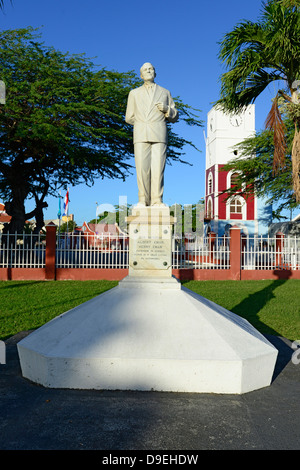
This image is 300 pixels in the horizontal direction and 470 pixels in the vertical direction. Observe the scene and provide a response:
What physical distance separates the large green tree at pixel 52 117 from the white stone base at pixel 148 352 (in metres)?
12.0

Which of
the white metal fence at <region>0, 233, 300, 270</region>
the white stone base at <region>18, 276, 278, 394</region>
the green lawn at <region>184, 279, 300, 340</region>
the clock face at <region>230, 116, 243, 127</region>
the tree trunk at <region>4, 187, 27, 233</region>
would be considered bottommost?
the green lawn at <region>184, 279, 300, 340</region>

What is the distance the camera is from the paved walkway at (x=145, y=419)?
2.70 meters

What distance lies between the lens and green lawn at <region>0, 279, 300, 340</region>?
7.09 meters

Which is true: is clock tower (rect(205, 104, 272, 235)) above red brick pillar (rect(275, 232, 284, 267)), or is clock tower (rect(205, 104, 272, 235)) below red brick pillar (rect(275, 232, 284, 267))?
above

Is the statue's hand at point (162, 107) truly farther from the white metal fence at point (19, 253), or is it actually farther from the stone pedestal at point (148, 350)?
the white metal fence at point (19, 253)

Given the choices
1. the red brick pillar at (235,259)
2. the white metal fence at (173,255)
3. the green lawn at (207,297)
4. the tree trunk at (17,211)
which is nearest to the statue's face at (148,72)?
the green lawn at (207,297)

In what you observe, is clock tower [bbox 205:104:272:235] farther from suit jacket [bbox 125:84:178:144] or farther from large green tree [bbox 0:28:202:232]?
suit jacket [bbox 125:84:178:144]

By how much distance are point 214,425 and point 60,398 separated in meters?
1.43

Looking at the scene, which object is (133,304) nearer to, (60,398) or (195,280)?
(60,398)

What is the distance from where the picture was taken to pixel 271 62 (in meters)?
10.1

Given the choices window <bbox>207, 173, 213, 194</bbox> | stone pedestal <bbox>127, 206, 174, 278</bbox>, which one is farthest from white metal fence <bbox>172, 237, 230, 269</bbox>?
window <bbox>207, 173, 213, 194</bbox>

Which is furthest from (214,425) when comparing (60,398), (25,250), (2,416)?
(25,250)

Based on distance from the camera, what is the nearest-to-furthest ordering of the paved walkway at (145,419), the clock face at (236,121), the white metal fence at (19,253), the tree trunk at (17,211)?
1. the paved walkway at (145,419)
2. the white metal fence at (19,253)
3. the tree trunk at (17,211)
4. the clock face at (236,121)

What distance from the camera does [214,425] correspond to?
2.99m
